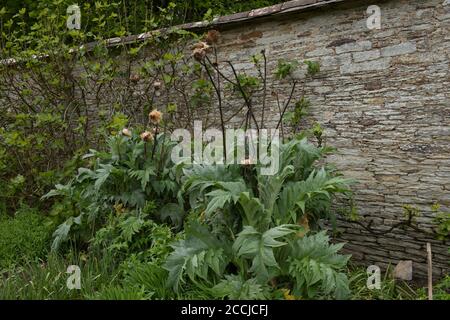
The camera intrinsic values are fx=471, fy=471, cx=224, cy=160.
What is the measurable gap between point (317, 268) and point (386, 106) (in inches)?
81.8

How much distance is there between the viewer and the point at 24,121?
658 centimetres

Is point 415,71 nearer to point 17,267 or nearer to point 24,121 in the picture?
point 17,267

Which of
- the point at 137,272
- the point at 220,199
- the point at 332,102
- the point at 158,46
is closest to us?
the point at 220,199

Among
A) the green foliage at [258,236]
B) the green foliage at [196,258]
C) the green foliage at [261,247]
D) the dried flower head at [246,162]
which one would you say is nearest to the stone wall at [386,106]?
the green foliage at [258,236]

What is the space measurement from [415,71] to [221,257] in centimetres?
253

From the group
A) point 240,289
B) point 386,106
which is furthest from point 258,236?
point 386,106

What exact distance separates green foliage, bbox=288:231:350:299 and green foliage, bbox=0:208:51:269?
2613 millimetres

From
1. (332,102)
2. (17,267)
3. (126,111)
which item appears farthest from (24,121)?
(332,102)

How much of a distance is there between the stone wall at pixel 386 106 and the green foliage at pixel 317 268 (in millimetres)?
1450

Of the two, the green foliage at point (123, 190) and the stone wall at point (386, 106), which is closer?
the stone wall at point (386, 106)

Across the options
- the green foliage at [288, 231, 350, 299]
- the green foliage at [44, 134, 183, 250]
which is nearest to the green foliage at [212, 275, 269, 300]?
the green foliage at [288, 231, 350, 299]

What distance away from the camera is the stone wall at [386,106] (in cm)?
427

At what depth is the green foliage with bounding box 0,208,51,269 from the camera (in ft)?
15.2

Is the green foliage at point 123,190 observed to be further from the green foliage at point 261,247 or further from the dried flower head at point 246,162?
the green foliage at point 261,247
